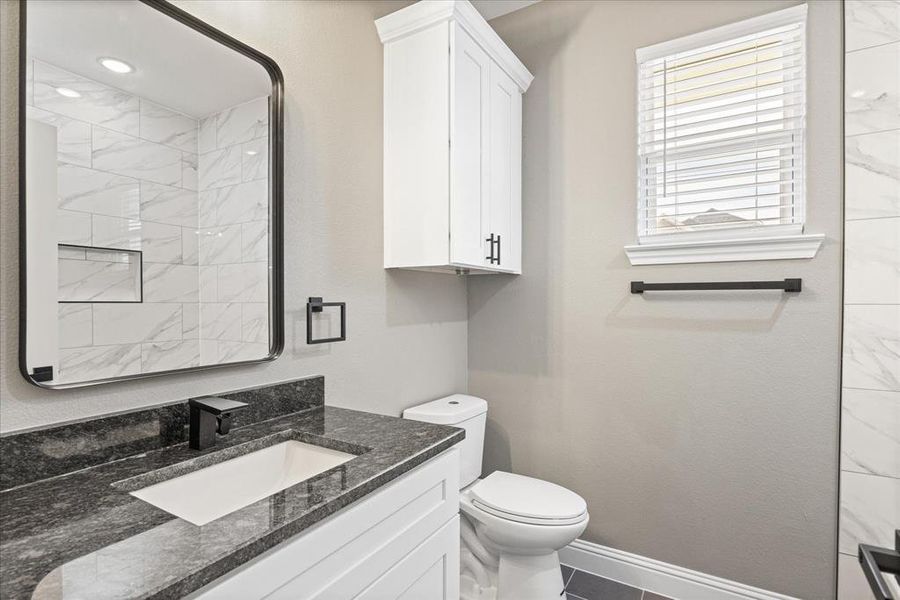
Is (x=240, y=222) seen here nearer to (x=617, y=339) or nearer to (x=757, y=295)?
(x=617, y=339)

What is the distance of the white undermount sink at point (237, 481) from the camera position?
101 centimetres

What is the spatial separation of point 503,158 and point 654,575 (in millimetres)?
1913

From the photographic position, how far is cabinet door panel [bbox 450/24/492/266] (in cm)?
174

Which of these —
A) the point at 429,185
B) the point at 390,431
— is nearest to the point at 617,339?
the point at 429,185

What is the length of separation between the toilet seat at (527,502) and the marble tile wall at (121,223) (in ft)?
3.75

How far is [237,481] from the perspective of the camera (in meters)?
1.16

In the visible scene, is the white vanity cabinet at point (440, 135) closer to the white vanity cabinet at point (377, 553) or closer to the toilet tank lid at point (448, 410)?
the toilet tank lid at point (448, 410)

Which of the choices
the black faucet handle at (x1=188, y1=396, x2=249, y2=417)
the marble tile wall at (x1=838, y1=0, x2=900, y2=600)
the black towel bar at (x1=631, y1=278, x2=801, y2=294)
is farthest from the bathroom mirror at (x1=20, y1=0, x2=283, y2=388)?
the marble tile wall at (x1=838, y1=0, x2=900, y2=600)

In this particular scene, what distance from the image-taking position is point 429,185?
1786 millimetres

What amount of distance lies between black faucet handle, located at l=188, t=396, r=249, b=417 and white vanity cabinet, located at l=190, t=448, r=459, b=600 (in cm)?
39

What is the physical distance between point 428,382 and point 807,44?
199 centimetres

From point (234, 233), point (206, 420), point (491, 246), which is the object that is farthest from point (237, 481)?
point (491, 246)

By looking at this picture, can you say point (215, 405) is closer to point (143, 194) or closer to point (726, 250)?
point (143, 194)

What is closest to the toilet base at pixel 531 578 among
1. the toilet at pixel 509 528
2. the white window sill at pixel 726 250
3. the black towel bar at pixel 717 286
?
the toilet at pixel 509 528
